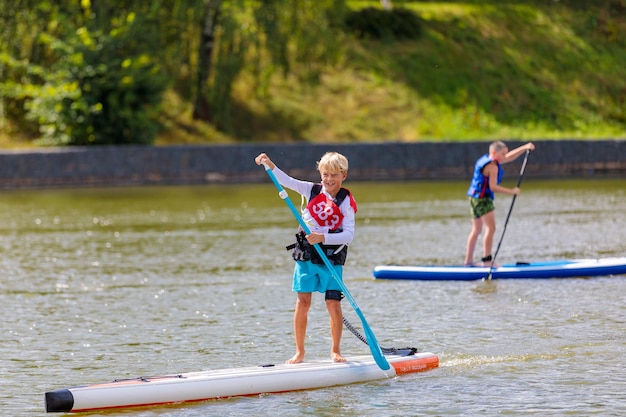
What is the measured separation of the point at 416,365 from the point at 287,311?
326 centimetres

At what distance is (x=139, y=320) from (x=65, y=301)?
1.66m

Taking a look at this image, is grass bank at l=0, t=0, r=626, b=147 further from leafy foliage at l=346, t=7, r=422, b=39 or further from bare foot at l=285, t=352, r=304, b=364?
bare foot at l=285, t=352, r=304, b=364

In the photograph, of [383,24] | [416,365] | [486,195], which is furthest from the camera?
[383,24]

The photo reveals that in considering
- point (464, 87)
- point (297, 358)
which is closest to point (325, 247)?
point (297, 358)

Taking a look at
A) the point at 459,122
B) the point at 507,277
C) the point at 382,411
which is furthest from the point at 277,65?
the point at 382,411

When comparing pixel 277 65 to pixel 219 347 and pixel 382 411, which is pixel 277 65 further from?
pixel 382 411

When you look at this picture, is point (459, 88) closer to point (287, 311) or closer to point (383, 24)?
point (383, 24)

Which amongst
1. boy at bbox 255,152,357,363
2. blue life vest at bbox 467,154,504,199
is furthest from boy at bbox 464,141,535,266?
boy at bbox 255,152,357,363

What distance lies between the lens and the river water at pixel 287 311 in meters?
8.94

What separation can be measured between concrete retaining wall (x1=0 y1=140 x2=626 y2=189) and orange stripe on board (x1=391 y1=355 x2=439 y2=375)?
2202cm

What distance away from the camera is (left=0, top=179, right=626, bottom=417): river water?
894 cm

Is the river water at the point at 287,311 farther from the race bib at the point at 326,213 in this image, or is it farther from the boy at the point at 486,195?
the race bib at the point at 326,213

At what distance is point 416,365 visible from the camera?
9.59 m

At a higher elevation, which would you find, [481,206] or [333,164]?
[333,164]
